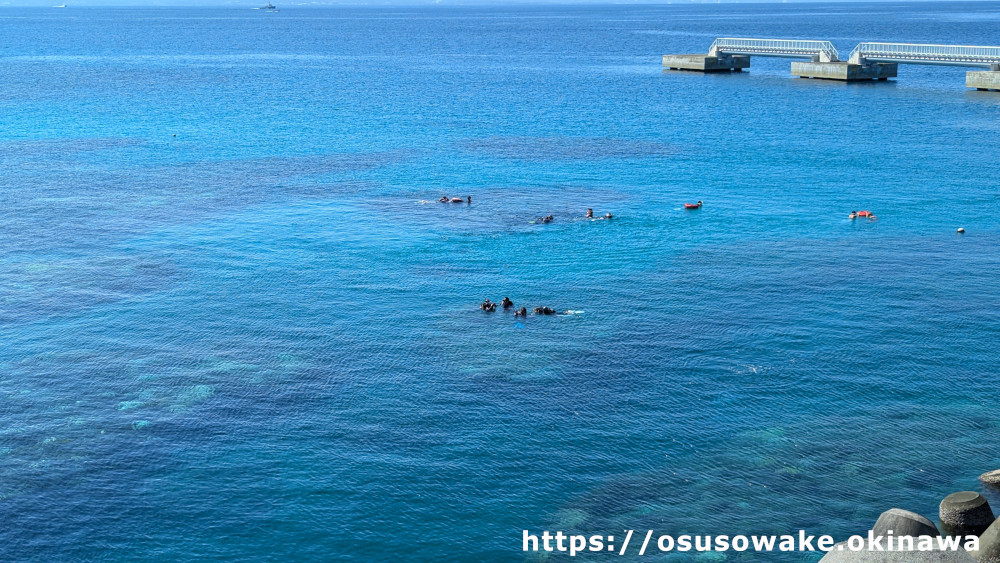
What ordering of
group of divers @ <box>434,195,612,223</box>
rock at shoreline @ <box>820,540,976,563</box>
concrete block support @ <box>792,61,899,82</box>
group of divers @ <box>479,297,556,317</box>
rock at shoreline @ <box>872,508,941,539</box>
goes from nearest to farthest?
rock at shoreline @ <box>820,540,976,563</box> < rock at shoreline @ <box>872,508,941,539</box> < group of divers @ <box>479,297,556,317</box> < group of divers @ <box>434,195,612,223</box> < concrete block support @ <box>792,61,899,82</box>

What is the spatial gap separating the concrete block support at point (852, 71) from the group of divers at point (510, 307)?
465 ft

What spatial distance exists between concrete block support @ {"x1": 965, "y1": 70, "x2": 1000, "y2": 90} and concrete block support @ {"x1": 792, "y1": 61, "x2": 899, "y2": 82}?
19.6 metres

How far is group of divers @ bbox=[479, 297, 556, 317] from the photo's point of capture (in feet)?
216

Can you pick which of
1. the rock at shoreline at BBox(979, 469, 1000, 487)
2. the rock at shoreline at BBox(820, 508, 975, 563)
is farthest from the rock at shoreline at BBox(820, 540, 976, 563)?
the rock at shoreline at BBox(979, 469, 1000, 487)

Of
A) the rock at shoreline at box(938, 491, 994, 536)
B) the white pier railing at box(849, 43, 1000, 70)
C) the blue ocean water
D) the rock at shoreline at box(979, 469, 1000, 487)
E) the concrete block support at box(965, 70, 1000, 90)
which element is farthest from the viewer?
the white pier railing at box(849, 43, 1000, 70)

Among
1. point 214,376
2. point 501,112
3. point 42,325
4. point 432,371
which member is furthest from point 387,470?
point 501,112

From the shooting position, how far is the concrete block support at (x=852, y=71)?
18888 centimetres

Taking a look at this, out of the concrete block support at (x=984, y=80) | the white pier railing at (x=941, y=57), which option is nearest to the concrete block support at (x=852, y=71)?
the white pier railing at (x=941, y=57)

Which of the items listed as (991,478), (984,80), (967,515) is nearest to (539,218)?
(991,478)

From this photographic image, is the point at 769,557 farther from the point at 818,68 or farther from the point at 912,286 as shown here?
the point at 818,68

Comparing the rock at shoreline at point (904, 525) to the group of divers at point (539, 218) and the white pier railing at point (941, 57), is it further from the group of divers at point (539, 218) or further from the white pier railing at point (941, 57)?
the white pier railing at point (941, 57)

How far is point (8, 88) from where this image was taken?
196 metres

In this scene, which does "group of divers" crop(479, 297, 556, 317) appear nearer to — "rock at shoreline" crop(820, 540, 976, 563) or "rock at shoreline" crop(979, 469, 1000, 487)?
Result: "rock at shoreline" crop(979, 469, 1000, 487)

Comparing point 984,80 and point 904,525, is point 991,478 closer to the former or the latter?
point 904,525
